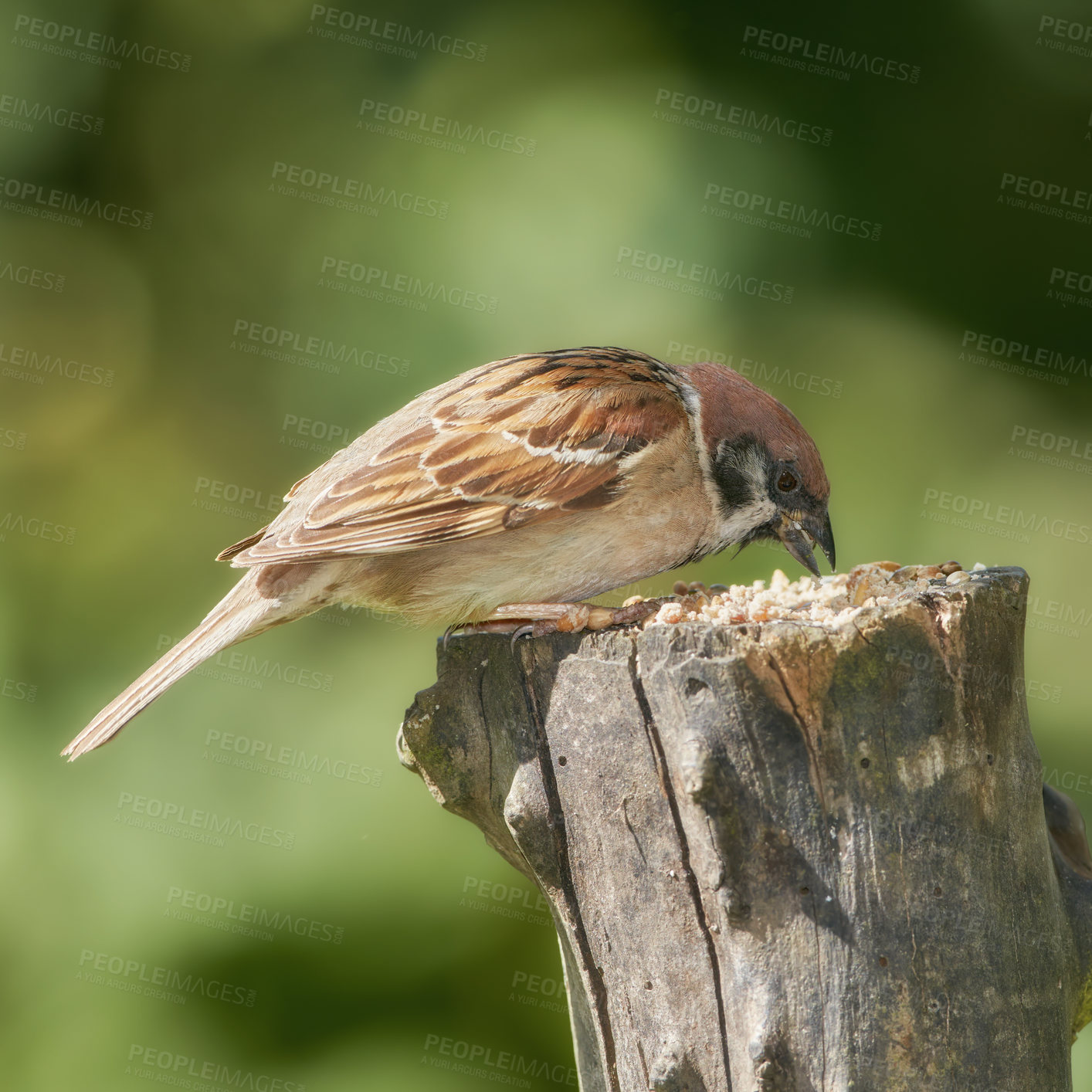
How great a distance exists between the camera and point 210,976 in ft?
12.4

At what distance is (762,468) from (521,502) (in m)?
0.82

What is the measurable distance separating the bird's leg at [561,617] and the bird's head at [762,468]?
2.13 ft

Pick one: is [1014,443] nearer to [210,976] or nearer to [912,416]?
[912,416]

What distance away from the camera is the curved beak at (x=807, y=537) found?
3414 mm

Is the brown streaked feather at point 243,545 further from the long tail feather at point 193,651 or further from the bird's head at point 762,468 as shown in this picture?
the bird's head at point 762,468

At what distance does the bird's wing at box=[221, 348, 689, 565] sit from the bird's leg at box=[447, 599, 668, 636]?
0.30 metres

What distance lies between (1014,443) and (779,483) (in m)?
1.47

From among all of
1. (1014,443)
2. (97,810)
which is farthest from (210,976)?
(1014,443)

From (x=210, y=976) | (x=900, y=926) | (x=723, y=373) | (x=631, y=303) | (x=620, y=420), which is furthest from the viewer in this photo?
(x=631, y=303)

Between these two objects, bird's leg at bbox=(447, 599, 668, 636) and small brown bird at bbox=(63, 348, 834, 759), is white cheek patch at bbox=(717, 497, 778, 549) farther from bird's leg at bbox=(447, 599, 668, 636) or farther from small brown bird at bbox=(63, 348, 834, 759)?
bird's leg at bbox=(447, 599, 668, 636)

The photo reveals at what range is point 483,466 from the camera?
3.13m

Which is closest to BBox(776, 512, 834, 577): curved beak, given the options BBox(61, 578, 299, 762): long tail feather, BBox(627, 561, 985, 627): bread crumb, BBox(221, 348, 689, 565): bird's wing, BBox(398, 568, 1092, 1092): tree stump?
BBox(627, 561, 985, 627): bread crumb

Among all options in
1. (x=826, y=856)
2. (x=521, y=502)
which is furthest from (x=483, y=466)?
(x=826, y=856)

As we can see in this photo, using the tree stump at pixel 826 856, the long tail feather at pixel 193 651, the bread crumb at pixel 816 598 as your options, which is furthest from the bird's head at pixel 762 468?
the long tail feather at pixel 193 651
